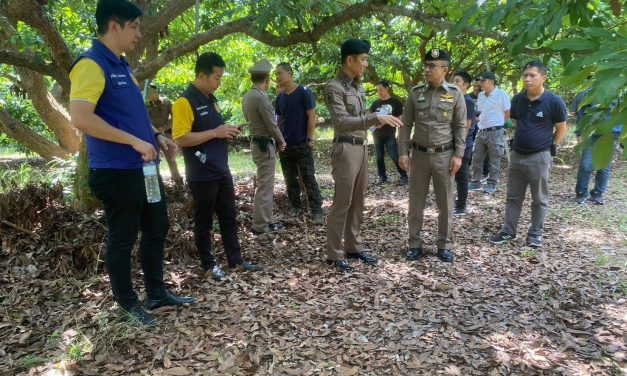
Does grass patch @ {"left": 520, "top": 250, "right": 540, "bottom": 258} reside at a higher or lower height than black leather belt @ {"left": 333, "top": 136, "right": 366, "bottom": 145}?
lower

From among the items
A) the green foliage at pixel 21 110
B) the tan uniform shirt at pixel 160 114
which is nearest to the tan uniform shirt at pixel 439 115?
the tan uniform shirt at pixel 160 114

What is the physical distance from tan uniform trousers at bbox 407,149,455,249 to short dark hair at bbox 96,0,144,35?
2.87 metres

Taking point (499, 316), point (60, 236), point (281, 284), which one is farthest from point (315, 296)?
point (60, 236)

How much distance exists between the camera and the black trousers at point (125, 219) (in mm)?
2654

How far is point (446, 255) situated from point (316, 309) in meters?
1.71

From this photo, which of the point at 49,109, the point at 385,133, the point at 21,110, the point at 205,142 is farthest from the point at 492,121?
the point at 21,110

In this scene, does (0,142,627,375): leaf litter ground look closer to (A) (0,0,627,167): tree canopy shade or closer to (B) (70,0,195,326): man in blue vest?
(B) (70,0,195,326): man in blue vest

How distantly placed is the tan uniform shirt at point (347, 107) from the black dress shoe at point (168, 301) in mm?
1920

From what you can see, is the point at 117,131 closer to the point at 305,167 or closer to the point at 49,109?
the point at 305,167

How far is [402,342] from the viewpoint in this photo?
2.91 meters

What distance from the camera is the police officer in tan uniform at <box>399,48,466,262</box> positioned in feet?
13.3

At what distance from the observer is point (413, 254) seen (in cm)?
441

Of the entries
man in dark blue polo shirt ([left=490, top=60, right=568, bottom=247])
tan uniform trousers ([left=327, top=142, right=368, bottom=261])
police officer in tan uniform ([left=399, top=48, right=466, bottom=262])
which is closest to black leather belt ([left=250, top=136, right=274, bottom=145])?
tan uniform trousers ([left=327, top=142, right=368, bottom=261])

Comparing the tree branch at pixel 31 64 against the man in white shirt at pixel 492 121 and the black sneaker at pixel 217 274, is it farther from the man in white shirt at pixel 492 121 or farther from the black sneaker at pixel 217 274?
the man in white shirt at pixel 492 121
